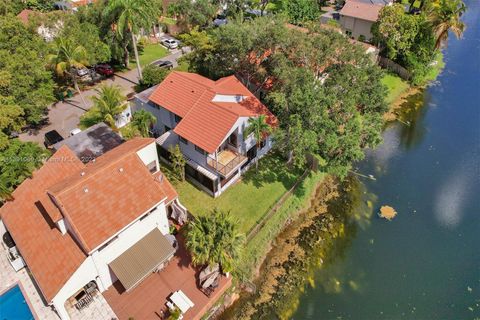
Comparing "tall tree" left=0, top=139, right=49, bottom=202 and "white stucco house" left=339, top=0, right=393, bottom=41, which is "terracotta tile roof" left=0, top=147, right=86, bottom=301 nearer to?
"tall tree" left=0, top=139, right=49, bottom=202

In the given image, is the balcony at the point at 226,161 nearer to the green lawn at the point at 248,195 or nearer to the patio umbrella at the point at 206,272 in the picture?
the green lawn at the point at 248,195

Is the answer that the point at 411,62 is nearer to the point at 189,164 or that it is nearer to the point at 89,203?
the point at 189,164

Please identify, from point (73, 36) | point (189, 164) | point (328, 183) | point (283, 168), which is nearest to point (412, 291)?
point (328, 183)

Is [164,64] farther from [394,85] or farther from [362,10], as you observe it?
[362,10]

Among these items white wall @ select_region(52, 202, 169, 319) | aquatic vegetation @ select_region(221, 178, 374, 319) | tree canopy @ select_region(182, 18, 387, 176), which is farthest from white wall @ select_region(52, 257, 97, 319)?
tree canopy @ select_region(182, 18, 387, 176)

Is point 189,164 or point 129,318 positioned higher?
point 189,164

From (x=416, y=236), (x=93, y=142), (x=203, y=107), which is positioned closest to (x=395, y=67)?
(x=416, y=236)
